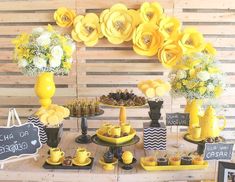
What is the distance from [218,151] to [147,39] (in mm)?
1846

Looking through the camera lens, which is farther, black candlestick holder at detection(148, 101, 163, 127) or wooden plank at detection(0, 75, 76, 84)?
wooden plank at detection(0, 75, 76, 84)

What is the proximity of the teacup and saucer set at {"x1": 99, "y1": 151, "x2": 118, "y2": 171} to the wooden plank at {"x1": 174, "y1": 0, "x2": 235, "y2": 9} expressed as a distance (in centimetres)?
208

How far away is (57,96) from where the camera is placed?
3697 millimetres

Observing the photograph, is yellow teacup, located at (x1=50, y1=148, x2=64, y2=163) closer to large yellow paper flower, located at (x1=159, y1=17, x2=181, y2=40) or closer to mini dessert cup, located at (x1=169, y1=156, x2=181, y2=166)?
mini dessert cup, located at (x1=169, y1=156, x2=181, y2=166)

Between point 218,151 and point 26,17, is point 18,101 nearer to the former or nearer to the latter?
point 26,17

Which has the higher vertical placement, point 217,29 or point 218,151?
point 217,29

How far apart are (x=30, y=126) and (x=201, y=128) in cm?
113

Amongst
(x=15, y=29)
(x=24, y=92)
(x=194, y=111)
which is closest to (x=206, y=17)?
(x=194, y=111)

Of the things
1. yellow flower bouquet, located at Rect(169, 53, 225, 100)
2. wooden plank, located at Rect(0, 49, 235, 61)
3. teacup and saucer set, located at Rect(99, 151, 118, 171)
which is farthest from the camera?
wooden plank, located at Rect(0, 49, 235, 61)

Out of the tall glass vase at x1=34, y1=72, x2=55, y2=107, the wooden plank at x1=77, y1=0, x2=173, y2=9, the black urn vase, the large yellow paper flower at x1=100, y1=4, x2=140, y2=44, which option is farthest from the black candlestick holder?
the wooden plank at x1=77, y1=0, x2=173, y2=9

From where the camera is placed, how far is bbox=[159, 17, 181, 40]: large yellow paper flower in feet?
11.2

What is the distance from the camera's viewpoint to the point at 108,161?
202 cm

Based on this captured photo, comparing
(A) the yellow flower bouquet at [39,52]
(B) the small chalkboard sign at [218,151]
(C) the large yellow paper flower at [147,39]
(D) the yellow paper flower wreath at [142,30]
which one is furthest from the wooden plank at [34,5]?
(B) the small chalkboard sign at [218,151]

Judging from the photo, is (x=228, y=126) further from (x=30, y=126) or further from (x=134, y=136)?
(x=30, y=126)
